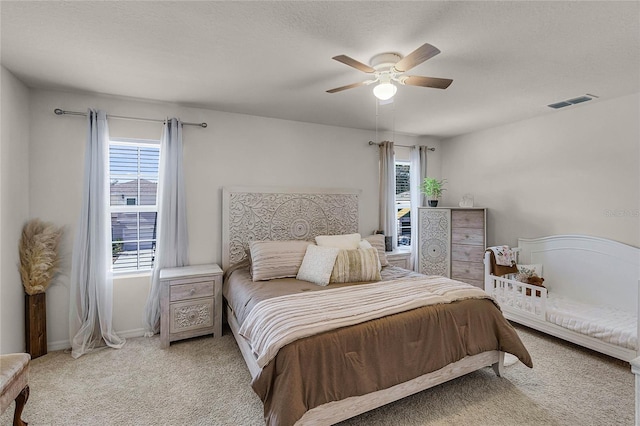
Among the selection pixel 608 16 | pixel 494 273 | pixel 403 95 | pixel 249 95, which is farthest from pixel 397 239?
pixel 608 16

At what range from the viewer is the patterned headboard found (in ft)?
11.9

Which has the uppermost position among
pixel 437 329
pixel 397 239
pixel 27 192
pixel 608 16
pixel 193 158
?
pixel 608 16

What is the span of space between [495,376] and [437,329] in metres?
0.89

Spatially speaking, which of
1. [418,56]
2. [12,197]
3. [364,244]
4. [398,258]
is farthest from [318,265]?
[12,197]

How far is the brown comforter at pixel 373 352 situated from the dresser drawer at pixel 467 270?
169cm

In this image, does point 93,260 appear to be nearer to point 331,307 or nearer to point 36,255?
point 36,255

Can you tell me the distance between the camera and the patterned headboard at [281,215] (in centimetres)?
362

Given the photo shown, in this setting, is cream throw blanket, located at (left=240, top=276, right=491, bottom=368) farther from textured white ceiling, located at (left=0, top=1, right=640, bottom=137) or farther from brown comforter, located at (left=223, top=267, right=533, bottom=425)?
textured white ceiling, located at (left=0, top=1, right=640, bottom=137)

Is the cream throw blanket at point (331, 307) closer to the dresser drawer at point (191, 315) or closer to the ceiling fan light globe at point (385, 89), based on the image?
the dresser drawer at point (191, 315)

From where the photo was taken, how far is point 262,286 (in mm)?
2779

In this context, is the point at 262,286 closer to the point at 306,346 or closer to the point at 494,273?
the point at 306,346

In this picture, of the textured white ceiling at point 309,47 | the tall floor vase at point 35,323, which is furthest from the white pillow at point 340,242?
the tall floor vase at point 35,323

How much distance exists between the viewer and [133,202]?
3.35 m

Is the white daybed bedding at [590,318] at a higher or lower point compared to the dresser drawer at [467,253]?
lower
